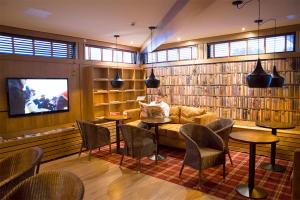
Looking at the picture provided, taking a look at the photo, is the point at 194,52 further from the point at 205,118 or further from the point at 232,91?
the point at 205,118

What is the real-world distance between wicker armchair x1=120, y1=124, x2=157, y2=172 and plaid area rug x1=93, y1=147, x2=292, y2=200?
300 mm

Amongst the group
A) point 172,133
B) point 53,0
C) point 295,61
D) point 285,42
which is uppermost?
point 53,0

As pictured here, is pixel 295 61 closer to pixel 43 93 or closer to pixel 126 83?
pixel 126 83

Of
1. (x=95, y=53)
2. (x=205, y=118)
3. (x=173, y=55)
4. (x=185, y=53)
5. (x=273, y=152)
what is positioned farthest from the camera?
(x=173, y=55)

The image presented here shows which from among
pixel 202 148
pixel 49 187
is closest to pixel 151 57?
pixel 202 148

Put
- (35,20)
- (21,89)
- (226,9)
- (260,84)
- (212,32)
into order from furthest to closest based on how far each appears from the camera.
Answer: (212,32), (21,89), (35,20), (226,9), (260,84)

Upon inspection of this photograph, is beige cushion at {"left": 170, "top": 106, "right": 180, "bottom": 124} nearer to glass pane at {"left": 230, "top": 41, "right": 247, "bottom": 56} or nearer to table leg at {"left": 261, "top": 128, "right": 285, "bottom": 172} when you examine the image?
glass pane at {"left": 230, "top": 41, "right": 247, "bottom": 56}

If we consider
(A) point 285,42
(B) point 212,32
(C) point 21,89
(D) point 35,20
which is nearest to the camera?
(D) point 35,20

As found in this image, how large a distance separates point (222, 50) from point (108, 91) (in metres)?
3.26

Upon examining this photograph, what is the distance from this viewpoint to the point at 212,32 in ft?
17.9

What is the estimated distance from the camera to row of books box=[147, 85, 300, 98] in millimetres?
4941

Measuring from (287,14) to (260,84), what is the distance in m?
2.16

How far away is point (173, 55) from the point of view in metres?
6.84

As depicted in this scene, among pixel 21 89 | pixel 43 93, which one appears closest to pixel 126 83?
pixel 43 93
